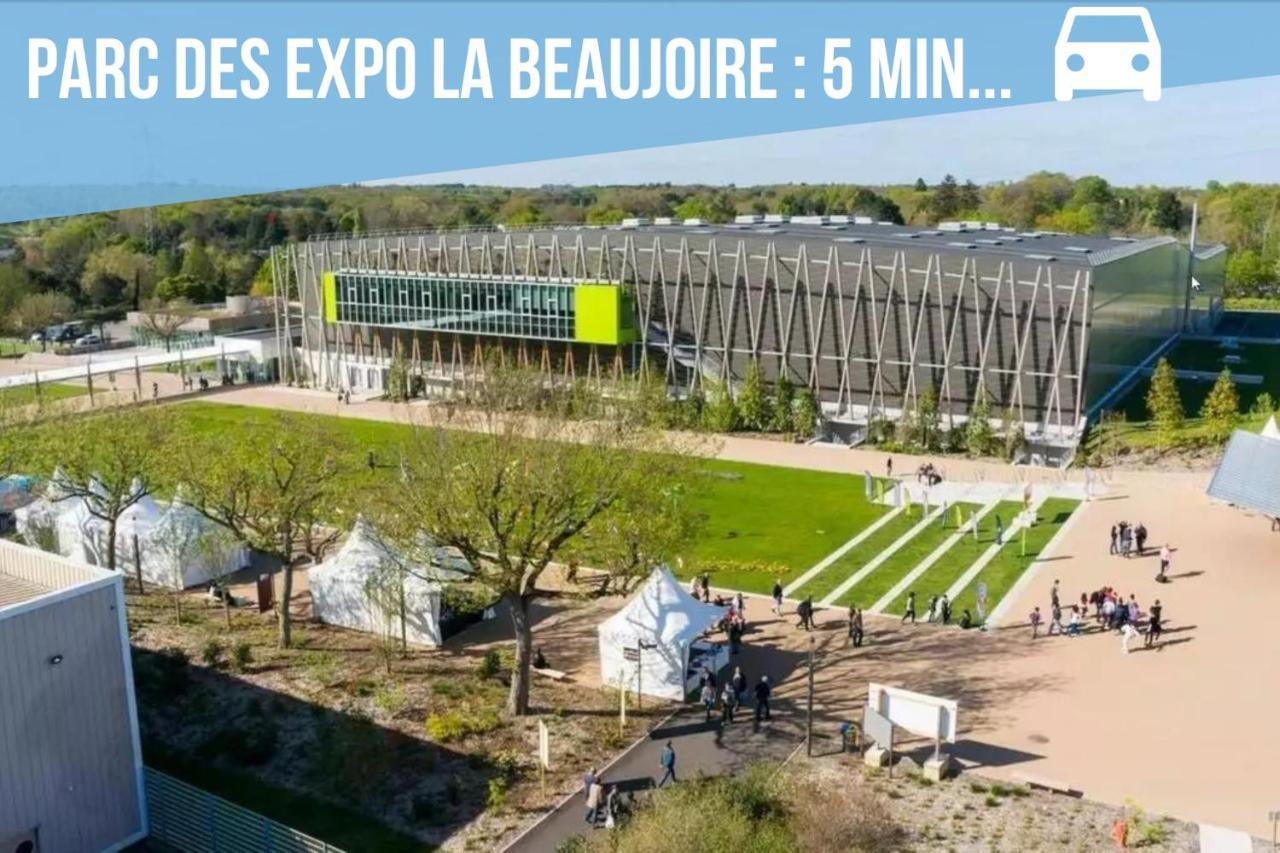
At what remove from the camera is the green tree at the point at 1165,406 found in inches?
1396

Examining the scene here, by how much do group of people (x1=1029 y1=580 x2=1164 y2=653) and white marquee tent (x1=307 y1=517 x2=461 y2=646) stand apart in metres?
11.4

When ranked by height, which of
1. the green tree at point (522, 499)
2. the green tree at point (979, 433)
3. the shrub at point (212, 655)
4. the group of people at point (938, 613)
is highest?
the green tree at point (522, 499)

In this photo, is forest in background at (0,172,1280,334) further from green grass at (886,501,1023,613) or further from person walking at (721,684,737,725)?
person walking at (721,684,737,725)

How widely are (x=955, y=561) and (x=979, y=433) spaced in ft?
35.9

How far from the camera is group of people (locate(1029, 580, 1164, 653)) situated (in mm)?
21172

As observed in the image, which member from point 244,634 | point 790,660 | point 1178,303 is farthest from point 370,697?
point 1178,303

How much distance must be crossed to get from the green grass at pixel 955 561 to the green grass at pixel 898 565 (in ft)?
1.27

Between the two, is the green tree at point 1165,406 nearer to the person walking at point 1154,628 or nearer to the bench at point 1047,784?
the person walking at point 1154,628

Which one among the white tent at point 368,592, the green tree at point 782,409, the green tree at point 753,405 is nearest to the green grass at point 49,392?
the white tent at point 368,592

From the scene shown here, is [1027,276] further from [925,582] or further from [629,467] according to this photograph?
[629,467]

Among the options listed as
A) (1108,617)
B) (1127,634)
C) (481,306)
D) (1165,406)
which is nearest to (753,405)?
(481,306)

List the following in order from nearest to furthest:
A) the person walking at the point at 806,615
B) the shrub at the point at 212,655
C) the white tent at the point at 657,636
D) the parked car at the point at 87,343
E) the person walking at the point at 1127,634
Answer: the white tent at the point at 657,636 < the person walking at the point at 1127,634 < the shrub at the point at 212,655 < the person walking at the point at 806,615 < the parked car at the point at 87,343

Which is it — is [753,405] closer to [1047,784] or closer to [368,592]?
[368,592]

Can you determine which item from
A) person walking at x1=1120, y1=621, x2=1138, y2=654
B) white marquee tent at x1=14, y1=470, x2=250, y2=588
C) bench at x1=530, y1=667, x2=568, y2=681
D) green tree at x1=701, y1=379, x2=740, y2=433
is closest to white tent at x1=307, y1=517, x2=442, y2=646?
bench at x1=530, y1=667, x2=568, y2=681
